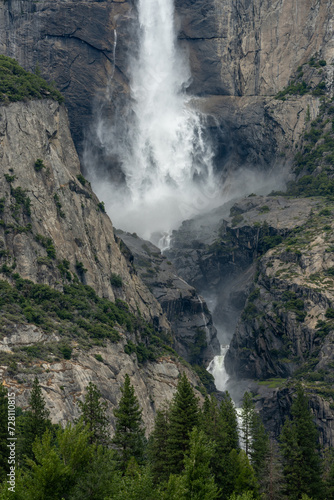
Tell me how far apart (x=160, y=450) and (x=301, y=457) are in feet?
44.2

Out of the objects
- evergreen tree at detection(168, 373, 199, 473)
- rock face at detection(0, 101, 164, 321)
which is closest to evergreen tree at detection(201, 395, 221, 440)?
evergreen tree at detection(168, 373, 199, 473)

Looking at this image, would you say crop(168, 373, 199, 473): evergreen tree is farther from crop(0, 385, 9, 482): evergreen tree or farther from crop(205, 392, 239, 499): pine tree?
crop(0, 385, 9, 482): evergreen tree

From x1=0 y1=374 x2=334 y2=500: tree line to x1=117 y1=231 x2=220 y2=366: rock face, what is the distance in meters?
81.3

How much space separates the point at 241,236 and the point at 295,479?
117 m

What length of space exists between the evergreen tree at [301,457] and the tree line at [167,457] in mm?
95

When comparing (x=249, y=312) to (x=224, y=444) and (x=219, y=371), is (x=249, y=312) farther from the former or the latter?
(x=224, y=444)

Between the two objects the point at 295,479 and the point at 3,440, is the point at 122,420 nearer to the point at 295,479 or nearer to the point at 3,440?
the point at 3,440

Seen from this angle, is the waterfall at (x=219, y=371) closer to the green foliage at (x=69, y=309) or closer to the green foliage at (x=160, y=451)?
the green foliage at (x=69, y=309)

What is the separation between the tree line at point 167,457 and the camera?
5494cm

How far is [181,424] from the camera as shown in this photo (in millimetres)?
74500

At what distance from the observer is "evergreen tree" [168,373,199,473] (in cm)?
7225

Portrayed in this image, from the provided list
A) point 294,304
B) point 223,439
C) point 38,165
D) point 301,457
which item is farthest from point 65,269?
point 301,457

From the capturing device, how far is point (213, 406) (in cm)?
8456

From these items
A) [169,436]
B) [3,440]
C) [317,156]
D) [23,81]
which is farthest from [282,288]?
[3,440]
